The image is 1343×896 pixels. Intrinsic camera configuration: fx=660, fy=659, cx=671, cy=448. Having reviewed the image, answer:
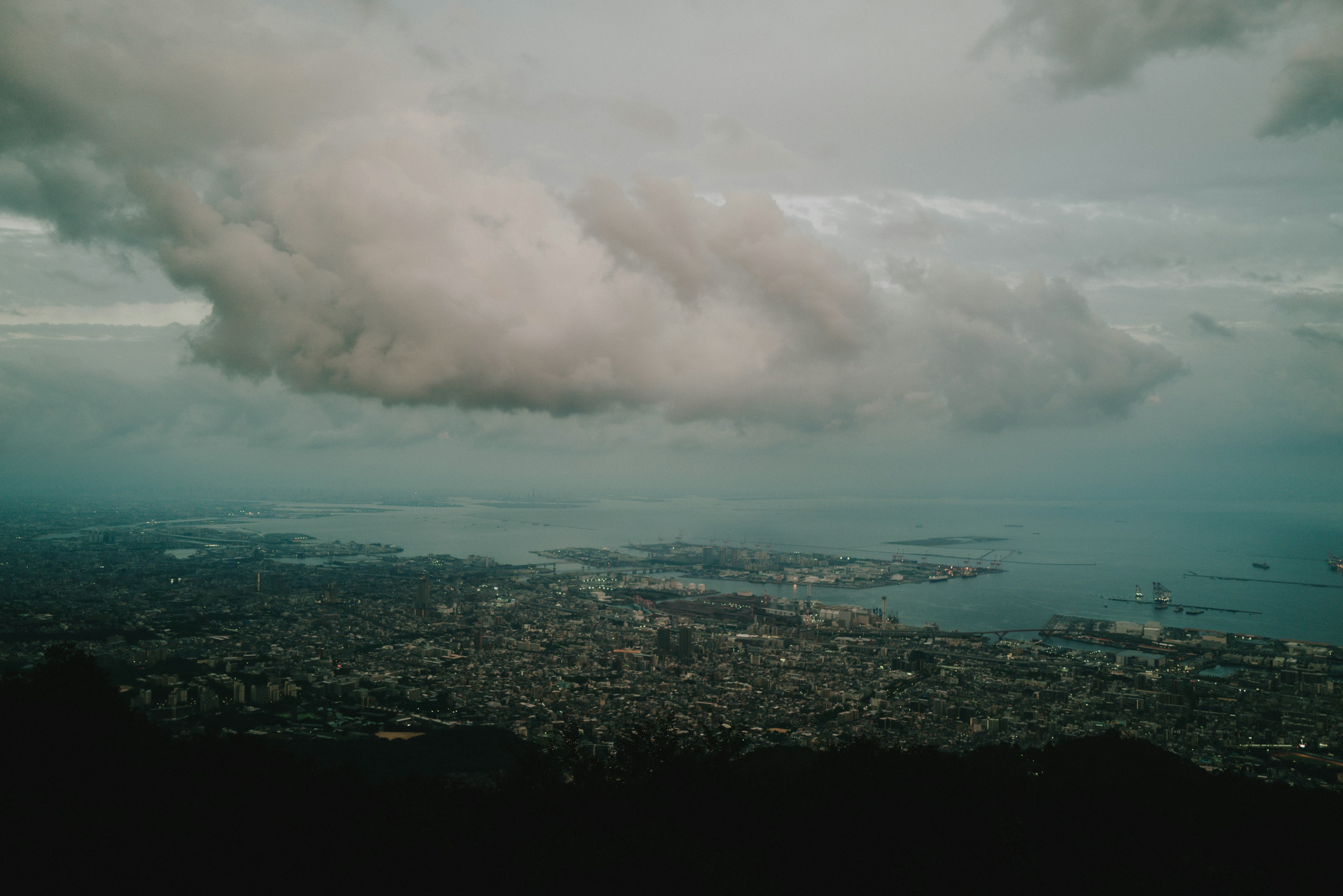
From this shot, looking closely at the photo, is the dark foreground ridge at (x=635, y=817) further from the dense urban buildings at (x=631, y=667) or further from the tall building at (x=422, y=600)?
the tall building at (x=422, y=600)

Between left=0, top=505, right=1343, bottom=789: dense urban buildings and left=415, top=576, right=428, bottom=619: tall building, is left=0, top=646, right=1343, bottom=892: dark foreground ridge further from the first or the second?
left=415, top=576, right=428, bottom=619: tall building

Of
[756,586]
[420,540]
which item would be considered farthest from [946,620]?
[420,540]

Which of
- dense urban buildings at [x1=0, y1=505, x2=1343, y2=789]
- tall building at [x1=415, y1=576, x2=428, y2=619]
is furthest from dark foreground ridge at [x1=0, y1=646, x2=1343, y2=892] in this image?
tall building at [x1=415, y1=576, x2=428, y2=619]

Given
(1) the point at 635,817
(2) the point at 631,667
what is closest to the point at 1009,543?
(2) the point at 631,667

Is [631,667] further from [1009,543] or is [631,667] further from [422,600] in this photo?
[1009,543]

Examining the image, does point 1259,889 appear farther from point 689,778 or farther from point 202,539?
point 202,539

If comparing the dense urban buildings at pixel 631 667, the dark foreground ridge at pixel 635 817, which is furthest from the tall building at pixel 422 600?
the dark foreground ridge at pixel 635 817
